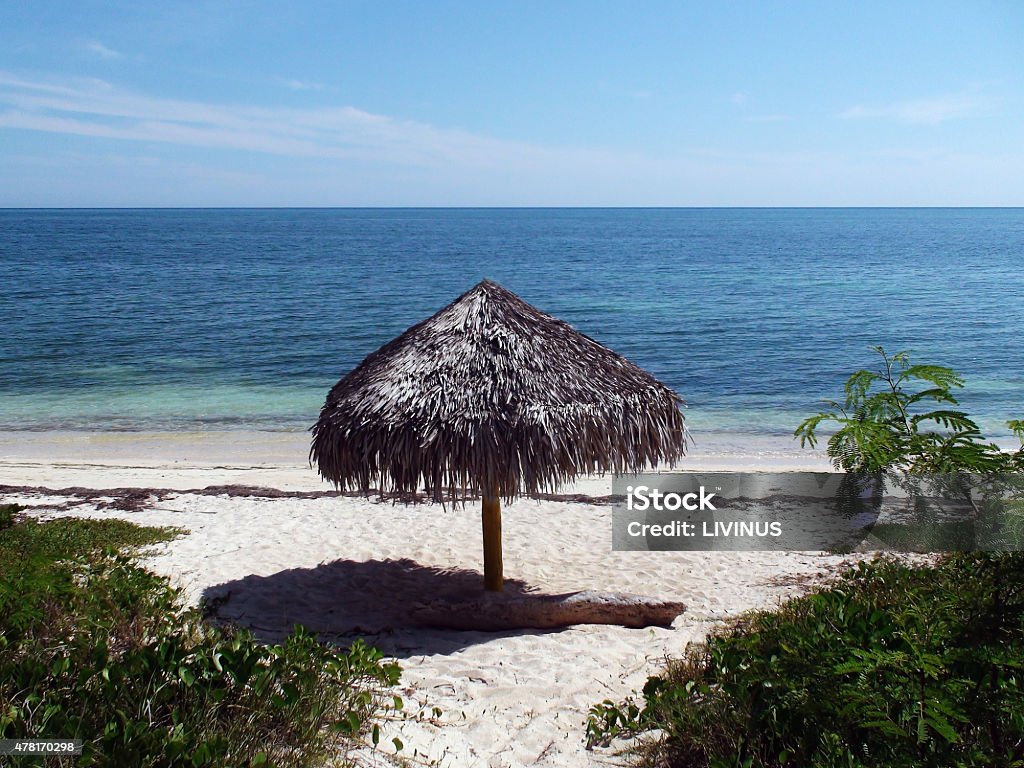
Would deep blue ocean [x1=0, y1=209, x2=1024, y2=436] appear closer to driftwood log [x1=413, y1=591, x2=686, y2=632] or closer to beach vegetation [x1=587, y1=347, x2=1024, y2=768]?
driftwood log [x1=413, y1=591, x2=686, y2=632]

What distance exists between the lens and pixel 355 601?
7301mm

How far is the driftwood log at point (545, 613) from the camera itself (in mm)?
6598

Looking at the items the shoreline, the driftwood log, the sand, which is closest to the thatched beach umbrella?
the driftwood log

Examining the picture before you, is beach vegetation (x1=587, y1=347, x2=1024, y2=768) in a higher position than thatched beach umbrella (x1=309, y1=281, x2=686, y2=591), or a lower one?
lower

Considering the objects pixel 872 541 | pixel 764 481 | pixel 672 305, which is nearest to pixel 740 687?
pixel 872 541

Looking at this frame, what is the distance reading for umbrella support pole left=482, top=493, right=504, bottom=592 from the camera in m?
7.05

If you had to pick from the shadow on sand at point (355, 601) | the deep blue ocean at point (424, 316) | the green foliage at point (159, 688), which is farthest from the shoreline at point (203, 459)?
the green foliage at point (159, 688)

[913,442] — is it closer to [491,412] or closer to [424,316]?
[491,412]

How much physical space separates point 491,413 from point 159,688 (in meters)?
3.03

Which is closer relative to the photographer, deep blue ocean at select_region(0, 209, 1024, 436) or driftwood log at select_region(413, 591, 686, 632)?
driftwood log at select_region(413, 591, 686, 632)

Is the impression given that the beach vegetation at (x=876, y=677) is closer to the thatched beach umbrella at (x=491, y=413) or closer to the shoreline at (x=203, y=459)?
the thatched beach umbrella at (x=491, y=413)

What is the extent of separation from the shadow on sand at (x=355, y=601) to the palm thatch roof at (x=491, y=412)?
110 cm

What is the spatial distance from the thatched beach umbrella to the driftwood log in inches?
22.4

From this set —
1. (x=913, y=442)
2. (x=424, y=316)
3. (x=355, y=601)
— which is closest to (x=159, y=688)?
(x=355, y=601)
